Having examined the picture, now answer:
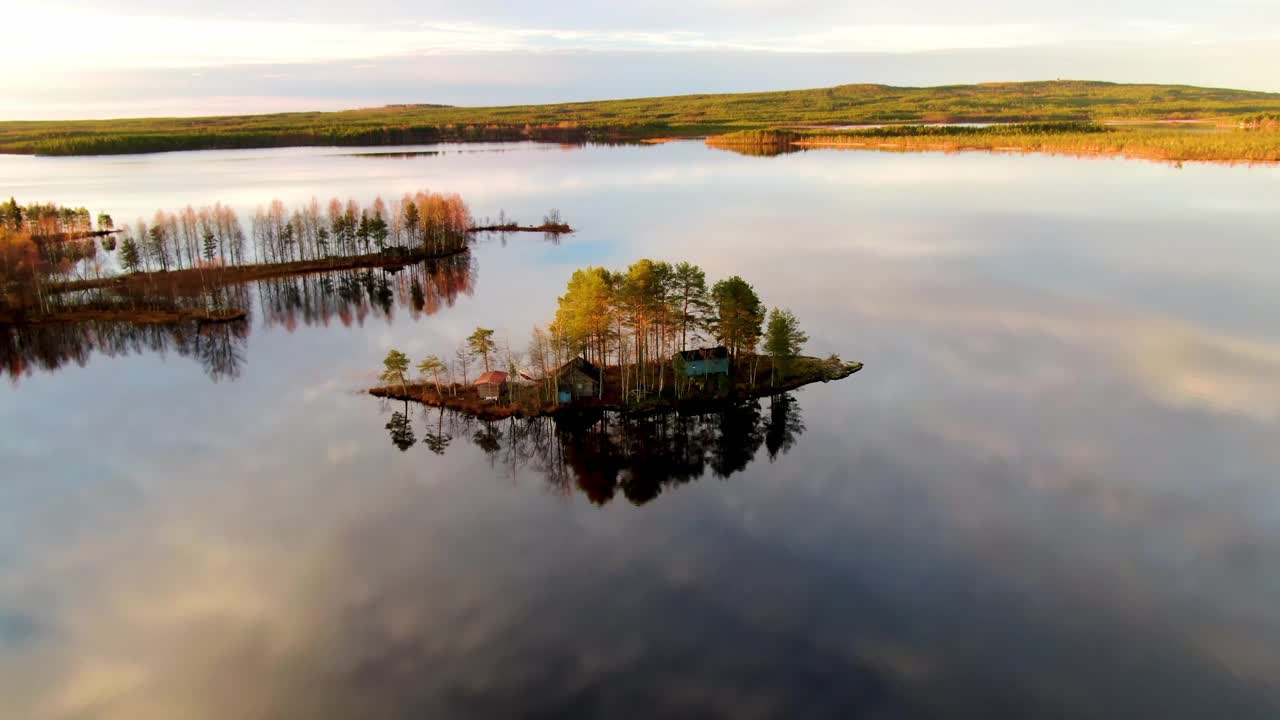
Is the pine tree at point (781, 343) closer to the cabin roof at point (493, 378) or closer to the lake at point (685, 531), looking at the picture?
the lake at point (685, 531)

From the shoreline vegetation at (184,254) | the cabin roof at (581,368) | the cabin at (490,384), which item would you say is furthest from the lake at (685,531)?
the shoreline vegetation at (184,254)

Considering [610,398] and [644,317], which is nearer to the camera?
[610,398]

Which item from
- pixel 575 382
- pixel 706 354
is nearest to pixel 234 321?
pixel 575 382

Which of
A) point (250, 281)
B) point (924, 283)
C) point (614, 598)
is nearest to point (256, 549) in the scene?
point (614, 598)

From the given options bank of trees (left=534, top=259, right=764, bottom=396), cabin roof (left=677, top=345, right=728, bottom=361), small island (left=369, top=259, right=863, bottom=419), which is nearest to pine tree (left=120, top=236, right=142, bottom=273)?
small island (left=369, top=259, right=863, bottom=419)

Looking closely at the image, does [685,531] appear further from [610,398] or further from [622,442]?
[610,398]
